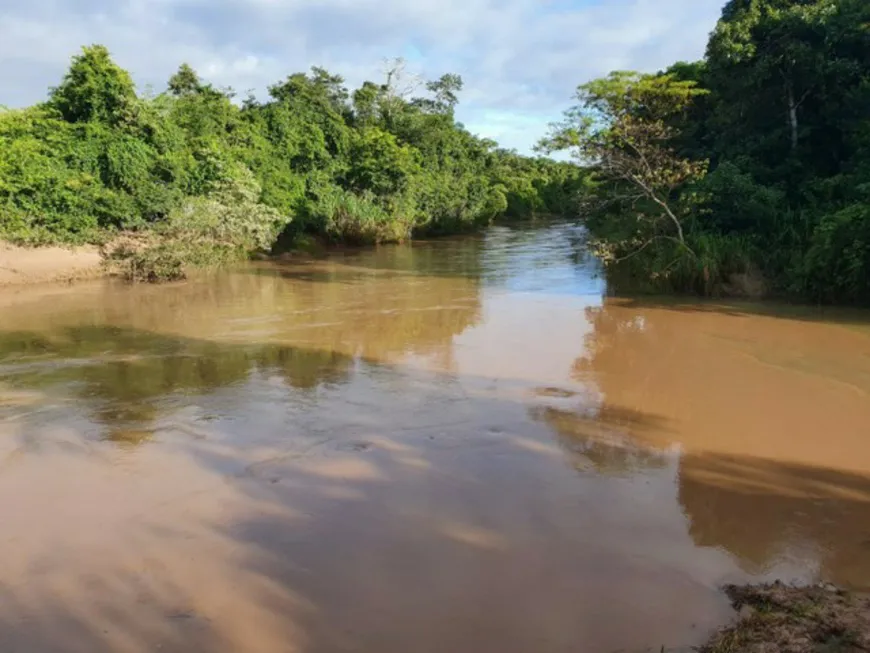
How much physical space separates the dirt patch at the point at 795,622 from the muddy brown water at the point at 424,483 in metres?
0.20

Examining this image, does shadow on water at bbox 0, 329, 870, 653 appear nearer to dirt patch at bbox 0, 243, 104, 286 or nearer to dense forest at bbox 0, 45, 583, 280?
dense forest at bbox 0, 45, 583, 280

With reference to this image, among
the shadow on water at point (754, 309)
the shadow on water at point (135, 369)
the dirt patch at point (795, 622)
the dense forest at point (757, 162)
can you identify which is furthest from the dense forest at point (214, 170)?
the dirt patch at point (795, 622)

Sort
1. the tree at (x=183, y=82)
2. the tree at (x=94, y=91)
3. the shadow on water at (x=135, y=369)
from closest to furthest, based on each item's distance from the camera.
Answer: the shadow on water at (x=135, y=369) → the tree at (x=94, y=91) → the tree at (x=183, y=82)

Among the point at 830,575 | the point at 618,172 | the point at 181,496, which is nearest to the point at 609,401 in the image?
the point at 830,575

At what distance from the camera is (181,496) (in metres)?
5.50

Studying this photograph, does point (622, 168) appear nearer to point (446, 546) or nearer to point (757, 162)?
point (757, 162)

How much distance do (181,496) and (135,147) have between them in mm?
17595

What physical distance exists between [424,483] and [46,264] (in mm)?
16298

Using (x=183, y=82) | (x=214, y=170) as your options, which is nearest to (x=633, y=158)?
(x=214, y=170)

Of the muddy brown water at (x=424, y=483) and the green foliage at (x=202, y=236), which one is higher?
the green foliage at (x=202, y=236)

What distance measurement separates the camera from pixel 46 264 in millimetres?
18062

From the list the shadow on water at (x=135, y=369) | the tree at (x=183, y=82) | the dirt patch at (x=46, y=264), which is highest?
the tree at (x=183, y=82)

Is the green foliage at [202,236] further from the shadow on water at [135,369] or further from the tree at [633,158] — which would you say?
the tree at [633,158]

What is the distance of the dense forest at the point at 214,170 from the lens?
1864 centimetres
